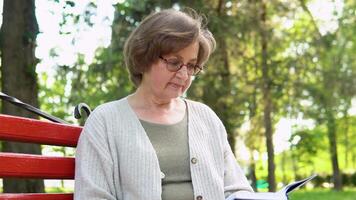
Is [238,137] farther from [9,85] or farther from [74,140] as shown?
[74,140]

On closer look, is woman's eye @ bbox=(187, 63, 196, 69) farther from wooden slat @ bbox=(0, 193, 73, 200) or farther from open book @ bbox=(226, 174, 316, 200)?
wooden slat @ bbox=(0, 193, 73, 200)

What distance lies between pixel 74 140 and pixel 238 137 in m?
12.0

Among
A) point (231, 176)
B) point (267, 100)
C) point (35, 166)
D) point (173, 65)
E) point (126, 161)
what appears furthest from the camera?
point (267, 100)

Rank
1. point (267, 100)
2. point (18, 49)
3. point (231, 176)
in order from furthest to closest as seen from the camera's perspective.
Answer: point (267, 100) → point (18, 49) → point (231, 176)

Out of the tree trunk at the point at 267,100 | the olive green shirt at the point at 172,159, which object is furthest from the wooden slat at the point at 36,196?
the tree trunk at the point at 267,100

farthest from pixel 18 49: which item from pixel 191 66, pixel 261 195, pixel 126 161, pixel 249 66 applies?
pixel 249 66

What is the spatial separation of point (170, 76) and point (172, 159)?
310mm

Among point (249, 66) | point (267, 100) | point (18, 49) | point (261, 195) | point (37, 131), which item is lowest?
point (261, 195)

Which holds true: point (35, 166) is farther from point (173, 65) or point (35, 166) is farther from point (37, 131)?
point (173, 65)

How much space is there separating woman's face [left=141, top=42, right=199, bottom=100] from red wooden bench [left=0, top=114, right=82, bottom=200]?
332mm

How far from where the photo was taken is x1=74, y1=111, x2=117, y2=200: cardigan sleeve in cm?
228

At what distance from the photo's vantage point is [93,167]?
2.31 m

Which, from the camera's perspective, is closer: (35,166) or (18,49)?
(35,166)

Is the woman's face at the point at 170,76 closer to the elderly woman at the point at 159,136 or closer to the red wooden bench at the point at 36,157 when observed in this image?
the elderly woman at the point at 159,136
